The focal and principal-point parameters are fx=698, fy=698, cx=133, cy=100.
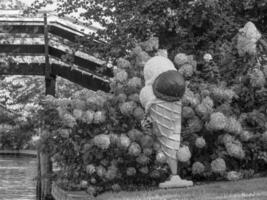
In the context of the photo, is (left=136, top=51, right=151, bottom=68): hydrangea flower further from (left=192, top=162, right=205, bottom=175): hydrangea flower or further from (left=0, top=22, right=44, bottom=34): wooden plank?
(left=0, top=22, right=44, bottom=34): wooden plank

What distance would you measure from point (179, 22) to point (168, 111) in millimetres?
5503

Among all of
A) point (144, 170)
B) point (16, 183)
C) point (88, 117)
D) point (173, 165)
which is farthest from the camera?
point (16, 183)

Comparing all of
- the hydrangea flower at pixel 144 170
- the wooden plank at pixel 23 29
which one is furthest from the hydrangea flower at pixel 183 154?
the wooden plank at pixel 23 29

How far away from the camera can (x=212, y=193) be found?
8555 mm

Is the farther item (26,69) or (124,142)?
(26,69)

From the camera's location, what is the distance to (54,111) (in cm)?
1201

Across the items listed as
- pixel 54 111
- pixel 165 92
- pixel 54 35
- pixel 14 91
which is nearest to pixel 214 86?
pixel 165 92

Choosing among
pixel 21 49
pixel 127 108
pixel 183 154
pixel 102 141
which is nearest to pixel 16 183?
pixel 21 49

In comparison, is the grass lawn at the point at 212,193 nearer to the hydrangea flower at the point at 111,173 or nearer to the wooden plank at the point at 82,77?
the hydrangea flower at the point at 111,173

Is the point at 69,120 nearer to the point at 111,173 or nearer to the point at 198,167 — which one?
the point at 111,173

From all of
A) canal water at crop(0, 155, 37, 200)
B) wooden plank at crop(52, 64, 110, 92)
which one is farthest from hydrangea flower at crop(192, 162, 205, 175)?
wooden plank at crop(52, 64, 110, 92)

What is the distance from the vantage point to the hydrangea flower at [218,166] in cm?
1002

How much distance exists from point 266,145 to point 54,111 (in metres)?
3.67

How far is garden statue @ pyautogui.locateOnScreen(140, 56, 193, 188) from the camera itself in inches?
380
